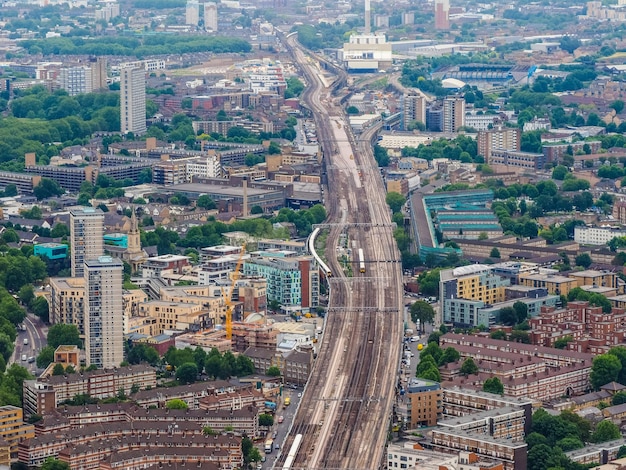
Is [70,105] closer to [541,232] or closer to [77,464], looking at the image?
[541,232]

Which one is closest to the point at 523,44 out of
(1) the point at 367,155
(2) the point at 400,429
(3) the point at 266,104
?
(3) the point at 266,104

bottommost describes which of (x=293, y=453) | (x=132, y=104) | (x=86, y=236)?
(x=293, y=453)

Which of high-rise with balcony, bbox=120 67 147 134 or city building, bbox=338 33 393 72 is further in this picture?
city building, bbox=338 33 393 72

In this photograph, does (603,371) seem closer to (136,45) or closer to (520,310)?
(520,310)

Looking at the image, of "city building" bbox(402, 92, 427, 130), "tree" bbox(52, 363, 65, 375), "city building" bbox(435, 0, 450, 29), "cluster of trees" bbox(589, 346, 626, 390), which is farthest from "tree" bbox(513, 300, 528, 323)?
"city building" bbox(435, 0, 450, 29)

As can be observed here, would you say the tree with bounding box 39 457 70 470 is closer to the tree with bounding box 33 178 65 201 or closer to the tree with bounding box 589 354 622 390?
the tree with bounding box 589 354 622 390

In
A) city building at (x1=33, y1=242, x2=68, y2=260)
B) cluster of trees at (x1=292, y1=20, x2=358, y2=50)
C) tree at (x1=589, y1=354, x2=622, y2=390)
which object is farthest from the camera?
cluster of trees at (x1=292, y1=20, x2=358, y2=50)

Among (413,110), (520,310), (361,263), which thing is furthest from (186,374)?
(413,110)
